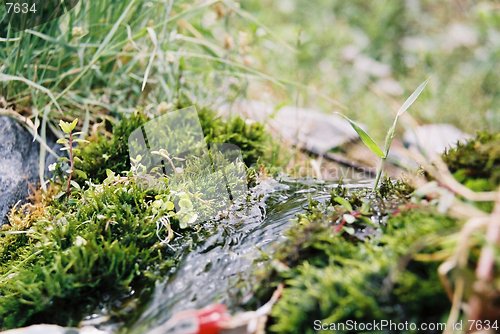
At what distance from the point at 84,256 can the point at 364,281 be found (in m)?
0.94

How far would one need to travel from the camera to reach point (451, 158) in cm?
173

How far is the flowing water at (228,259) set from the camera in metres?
1.63

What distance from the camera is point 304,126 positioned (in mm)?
3871

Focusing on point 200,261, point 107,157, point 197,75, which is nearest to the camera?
point 200,261

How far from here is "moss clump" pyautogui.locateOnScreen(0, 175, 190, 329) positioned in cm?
170

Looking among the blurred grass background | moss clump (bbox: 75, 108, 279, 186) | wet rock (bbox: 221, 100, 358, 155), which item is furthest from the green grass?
moss clump (bbox: 75, 108, 279, 186)

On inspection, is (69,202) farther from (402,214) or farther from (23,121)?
(402,214)

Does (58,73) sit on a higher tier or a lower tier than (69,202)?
higher

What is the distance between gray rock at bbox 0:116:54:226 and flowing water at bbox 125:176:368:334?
39.7 inches

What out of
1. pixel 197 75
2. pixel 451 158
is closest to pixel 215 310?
pixel 451 158

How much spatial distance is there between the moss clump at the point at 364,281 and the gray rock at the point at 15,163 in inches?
53.9

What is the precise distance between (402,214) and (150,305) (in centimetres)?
88

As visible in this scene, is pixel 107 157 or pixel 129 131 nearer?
pixel 107 157

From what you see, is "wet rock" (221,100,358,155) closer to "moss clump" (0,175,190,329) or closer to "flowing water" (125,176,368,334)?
"flowing water" (125,176,368,334)
